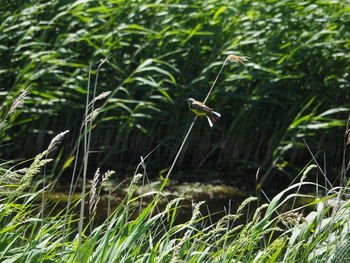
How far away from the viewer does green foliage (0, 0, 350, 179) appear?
4852 mm

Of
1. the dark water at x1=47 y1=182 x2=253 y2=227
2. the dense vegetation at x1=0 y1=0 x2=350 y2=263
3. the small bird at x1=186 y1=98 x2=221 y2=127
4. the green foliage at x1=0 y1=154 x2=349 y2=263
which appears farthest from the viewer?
the dense vegetation at x1=0 y1=0 x2=350 y2=263

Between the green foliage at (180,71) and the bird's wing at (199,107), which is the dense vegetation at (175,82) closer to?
the green foliage at (180,71)

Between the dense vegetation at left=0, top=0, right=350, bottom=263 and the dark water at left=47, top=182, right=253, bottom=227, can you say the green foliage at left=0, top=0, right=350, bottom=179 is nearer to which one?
the dense vegetation at left=0, top=0, right=350, bottom=263

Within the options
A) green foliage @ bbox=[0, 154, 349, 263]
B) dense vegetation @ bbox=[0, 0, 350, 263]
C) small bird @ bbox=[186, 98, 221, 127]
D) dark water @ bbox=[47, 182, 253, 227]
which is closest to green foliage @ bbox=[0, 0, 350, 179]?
dense vegetation @ bbox=[0, 0, 350, 263]

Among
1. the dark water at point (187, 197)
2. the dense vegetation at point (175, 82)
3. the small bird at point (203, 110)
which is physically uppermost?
the small bird at point (203, 110)

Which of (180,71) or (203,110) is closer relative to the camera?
(203,110)

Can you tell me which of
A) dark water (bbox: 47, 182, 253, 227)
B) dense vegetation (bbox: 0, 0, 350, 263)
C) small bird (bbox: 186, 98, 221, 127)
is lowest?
dark water (bbox: 47, 182, 253, 227)

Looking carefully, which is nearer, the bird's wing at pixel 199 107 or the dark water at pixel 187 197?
the bird's wing at pixel 199 107

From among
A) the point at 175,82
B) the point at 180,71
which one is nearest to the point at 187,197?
the point at 175,82

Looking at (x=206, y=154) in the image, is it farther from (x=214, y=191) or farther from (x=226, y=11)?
(x=226, y=11)

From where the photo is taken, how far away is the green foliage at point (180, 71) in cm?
485

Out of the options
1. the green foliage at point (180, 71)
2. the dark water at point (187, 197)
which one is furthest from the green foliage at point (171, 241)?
the green foliage at point (180, 71)

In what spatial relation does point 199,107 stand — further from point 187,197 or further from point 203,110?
point 187,197

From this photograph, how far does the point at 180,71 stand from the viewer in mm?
5254
